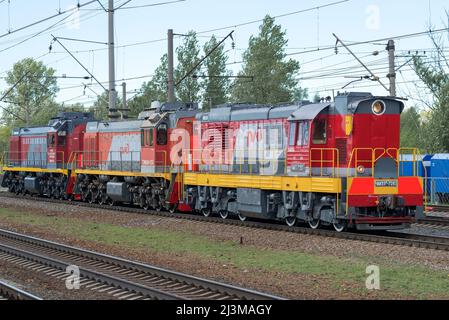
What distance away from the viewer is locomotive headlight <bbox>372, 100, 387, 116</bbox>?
60.2 feet

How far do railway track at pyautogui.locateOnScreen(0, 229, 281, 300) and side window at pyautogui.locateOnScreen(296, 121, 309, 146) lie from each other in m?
7.23

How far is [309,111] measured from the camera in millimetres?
Answer: 19031

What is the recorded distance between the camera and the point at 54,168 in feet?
115

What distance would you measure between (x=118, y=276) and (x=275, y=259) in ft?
11.6

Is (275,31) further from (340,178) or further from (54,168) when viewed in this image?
(340,178)

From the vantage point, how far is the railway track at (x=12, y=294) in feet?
33.9

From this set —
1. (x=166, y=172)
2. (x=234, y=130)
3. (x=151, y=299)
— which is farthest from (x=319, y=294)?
(x=166, y=172)

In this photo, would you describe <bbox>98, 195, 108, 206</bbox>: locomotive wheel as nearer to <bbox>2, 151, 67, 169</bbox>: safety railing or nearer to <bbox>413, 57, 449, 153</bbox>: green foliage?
<bbox>2, 151, 67, 169</bbox>: safety railing

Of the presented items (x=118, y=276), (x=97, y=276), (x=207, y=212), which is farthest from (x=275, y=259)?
(x=207, y=212)

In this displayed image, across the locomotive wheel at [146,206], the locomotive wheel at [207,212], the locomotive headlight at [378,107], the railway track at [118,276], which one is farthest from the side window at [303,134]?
the locomotive wheel at [146,206]

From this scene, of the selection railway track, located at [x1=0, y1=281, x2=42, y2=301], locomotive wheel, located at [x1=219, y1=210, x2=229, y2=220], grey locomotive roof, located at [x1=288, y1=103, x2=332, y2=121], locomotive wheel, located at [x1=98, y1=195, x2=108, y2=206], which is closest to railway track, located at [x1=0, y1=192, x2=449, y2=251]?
locomotive wheel, located at [x1=219, y1=210, x2=229, y2=220]

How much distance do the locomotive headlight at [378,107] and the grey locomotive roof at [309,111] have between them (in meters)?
1.29

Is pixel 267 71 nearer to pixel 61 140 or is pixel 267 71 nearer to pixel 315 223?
pixel 61 140
